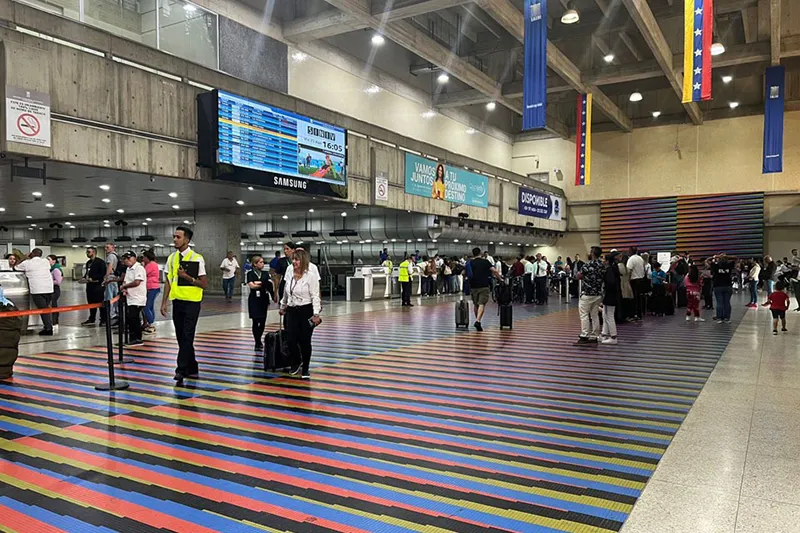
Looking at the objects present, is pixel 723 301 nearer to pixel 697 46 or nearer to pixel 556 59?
pixel 697 46

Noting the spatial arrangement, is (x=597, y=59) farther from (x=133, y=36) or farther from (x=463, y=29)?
(x=133, y=36)

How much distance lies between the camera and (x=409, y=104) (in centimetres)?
2527

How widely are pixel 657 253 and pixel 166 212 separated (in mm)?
25464

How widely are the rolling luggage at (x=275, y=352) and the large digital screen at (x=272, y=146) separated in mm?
6163

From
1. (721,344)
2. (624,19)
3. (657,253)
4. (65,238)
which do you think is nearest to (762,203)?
(657,253)

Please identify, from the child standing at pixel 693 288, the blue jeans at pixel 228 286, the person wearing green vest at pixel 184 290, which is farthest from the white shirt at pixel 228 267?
the child standing at pixel 693 288

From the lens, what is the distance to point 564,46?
2864cm

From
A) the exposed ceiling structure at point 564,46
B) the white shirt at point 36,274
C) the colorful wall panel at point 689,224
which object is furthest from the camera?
the colorful wall panel at point 689,224

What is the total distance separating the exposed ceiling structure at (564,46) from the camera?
1806 centimetres

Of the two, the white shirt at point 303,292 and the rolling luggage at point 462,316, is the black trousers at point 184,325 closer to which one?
the white shirt at point 303,292

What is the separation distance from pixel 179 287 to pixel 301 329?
4.86 feet

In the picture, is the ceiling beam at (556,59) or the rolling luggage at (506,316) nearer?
the rolling luggage at (506,316)

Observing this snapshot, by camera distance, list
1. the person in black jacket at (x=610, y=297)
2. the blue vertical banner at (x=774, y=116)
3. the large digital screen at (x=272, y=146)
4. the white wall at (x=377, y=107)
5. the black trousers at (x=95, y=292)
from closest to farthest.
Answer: the person in black jacket at (x=610, y=297)
the large digital screen at (x=272, y=146)
the black trousers at (x=95, y=292)
the white wall at (x=377, y=107)
the blue vertical banner at (x=774, y=116)

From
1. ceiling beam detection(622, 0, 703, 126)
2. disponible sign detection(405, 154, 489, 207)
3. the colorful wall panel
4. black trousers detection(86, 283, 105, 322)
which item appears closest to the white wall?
disponible sign detection(405, 154, 489, 207)
